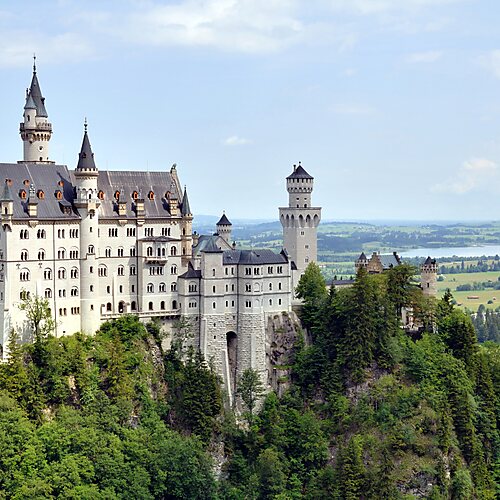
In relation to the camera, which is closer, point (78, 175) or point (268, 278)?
point (78, 175)

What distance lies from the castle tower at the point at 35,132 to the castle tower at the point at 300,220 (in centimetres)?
2840

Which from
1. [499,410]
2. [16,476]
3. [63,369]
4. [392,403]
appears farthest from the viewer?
[499,410]

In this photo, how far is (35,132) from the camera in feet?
381

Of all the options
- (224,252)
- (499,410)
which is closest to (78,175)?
(224,252)

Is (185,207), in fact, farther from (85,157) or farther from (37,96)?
(37,96)

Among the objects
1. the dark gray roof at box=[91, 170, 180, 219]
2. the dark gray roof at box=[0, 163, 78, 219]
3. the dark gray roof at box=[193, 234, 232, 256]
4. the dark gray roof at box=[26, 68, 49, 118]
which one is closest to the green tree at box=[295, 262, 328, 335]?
the dark gray roof at box=[193, 234, 232, 256]

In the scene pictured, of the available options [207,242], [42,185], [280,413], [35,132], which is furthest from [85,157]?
[280,413]

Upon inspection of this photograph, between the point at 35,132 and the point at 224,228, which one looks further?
the point at 224,228

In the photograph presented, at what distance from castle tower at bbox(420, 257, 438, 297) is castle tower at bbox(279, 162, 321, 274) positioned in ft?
40.9

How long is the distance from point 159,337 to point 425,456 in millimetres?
28978

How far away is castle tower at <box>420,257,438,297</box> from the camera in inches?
4941

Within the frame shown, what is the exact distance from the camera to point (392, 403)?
110312 mm

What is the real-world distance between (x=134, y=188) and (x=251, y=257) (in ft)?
46.5

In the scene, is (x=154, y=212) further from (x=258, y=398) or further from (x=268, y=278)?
(x=258, y=398)
